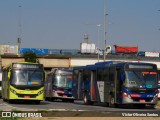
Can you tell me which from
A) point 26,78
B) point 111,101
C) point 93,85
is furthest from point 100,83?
point 26,78

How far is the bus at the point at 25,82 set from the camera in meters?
37.3

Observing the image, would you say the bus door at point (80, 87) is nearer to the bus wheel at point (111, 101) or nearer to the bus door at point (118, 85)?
the bus wheel at point (111, 101)

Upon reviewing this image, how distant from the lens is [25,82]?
3762cm

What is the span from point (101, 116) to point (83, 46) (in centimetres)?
8420

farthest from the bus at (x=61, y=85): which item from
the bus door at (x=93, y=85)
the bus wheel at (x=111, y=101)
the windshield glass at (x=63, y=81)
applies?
the bus wheel at (x=111, y=101)

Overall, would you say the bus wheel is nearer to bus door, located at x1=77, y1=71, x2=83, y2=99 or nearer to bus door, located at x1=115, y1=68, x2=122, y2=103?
bus door, located at x1=115, y1=68, x2=122, y2=103

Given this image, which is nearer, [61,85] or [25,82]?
[25,82]

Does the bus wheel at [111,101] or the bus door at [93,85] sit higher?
the bus door at [93,85]

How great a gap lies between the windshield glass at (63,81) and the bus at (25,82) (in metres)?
8.45

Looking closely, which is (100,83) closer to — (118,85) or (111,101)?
(111,101)

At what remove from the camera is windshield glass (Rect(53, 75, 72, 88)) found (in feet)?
153

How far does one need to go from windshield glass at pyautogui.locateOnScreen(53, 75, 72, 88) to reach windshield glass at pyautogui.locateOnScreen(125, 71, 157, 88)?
1455 cm

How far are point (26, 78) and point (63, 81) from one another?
9.38 metres

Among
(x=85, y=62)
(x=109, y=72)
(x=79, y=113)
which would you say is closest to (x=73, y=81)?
(x=109, y=72)
